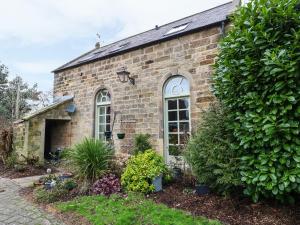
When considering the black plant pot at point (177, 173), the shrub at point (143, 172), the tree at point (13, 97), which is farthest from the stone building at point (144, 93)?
the tree at point (13, 97)

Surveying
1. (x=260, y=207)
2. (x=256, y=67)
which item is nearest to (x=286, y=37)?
(x=256, y=67)

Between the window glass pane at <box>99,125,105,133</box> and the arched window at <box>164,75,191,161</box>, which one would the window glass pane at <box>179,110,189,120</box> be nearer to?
the arched window at <box>164,75,191,161</box>

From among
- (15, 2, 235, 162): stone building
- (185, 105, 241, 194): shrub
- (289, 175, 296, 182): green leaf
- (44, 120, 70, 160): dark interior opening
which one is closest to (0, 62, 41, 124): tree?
(44, 120, 70, 160): dark interior opening

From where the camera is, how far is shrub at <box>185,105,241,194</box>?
4.21 meters

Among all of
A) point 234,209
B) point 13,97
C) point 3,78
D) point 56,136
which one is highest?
point 3,78

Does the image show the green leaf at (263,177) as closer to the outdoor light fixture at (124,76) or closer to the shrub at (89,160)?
the shrub at (89,160)

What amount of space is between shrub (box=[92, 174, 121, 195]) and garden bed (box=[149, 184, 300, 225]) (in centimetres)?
108

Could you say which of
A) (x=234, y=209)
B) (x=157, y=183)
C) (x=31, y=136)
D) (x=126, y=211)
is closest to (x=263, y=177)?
(x=234, y=209)

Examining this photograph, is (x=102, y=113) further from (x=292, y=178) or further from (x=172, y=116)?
(x=292, y=178)

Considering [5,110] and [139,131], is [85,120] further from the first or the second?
[5,110]

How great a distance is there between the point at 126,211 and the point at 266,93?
3.18 m

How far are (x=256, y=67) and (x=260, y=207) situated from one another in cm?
246

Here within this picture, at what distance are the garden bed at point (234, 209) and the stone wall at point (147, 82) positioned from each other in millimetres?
2245

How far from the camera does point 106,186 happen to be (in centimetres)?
557
